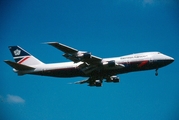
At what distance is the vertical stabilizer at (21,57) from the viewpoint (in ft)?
209

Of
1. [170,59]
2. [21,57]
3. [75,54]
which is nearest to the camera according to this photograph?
[75,54]

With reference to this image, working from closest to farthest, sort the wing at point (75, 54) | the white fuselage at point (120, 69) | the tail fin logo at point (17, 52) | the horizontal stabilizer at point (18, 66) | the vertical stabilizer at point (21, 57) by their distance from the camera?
the wing at point (75, 54) → the white fuselage at point (120, 69) → the horizontal stabilizer at point (18, 66) → the vertical stabilizer at point (21, 57) → the tail fin logo at point (17, 52)

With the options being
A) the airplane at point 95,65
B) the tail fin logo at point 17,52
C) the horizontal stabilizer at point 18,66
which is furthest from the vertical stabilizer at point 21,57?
the horizontal stabilizer at point 18,66

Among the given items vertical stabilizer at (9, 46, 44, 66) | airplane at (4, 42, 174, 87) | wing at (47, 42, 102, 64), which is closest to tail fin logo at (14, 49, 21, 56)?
vertical stabilizer at (9, 46, 44, 66)

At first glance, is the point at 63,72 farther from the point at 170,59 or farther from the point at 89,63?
the point at 170,59

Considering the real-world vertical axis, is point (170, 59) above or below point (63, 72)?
above

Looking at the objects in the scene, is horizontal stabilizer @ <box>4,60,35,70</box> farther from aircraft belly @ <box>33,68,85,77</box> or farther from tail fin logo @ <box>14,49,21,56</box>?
tail fin logo @ <box>14,49,21,56</box>

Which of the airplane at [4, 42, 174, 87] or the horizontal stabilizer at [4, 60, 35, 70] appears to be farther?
the horizontal stabilizer at [4, 60, 35, 70]

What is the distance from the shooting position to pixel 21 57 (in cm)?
6419

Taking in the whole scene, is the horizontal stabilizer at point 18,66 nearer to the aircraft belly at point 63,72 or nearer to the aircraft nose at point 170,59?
the aircraft belly at point 63,72

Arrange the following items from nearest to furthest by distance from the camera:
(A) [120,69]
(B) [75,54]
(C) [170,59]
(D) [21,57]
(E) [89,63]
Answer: (B) [75,54], (A) [120,69], (E) [89,63], (C) [170,59], (D) [21,57]

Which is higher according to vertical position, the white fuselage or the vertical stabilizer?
the vertical stabilizer

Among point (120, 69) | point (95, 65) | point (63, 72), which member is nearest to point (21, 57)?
point (63, 72)

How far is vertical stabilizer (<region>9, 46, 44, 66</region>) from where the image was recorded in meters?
63.6
